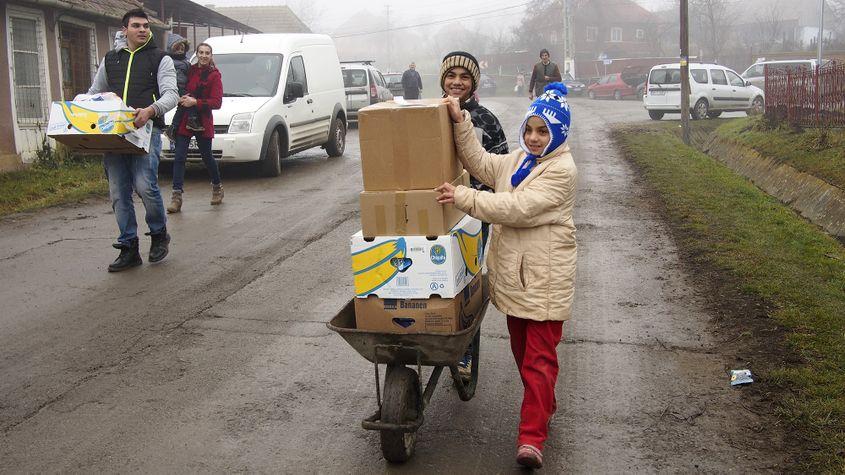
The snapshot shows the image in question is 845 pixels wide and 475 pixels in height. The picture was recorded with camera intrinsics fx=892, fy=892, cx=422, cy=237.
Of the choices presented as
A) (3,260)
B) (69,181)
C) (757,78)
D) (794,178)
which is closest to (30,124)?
(69,181)

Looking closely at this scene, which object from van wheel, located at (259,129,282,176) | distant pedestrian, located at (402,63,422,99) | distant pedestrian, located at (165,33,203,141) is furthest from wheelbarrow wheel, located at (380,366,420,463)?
distant pedestrian, located at (402,63,422,99)

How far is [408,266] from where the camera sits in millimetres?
4027

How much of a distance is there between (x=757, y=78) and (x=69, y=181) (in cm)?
2958

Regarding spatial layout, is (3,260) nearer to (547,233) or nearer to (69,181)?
(69,181)

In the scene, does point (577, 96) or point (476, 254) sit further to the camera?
point (577, 96)

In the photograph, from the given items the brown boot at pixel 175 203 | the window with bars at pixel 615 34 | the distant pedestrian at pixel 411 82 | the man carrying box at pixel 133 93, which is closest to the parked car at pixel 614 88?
the distant pedestrian at pixel 411 82

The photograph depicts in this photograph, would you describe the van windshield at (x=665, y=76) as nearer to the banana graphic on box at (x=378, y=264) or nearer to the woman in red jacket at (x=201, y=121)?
the woman in red jacket at (x=201, y=121)

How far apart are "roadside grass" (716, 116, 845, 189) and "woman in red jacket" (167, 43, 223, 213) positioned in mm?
7851

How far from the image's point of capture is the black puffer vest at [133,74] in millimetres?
7805

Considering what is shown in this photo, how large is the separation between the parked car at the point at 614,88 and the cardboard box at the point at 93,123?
136 feet

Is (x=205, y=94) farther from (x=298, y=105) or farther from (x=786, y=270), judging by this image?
(x=786, y=270)

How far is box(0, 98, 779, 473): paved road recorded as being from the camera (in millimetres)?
4242

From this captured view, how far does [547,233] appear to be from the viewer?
159 inches

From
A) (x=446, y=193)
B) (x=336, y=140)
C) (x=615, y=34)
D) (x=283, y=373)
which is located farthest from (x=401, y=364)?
(x=615, y=34)
